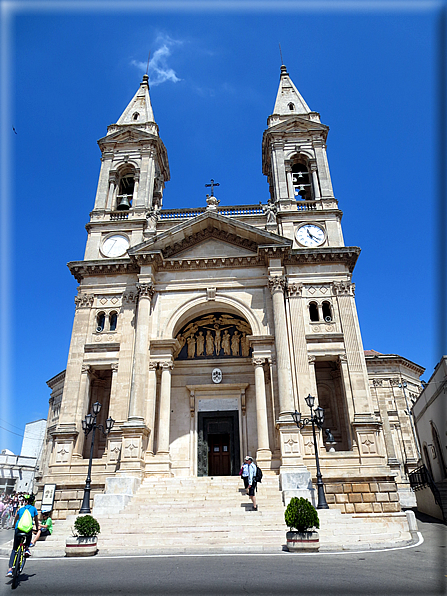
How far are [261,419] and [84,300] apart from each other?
12.0 meters

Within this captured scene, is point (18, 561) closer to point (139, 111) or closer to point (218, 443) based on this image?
point (218, 443)

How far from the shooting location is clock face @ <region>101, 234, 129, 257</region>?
2586 centimetres

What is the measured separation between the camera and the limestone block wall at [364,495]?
17.7m

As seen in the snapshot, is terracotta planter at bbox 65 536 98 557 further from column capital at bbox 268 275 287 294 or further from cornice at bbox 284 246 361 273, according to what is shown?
cornice at bbox 284 246 361 273

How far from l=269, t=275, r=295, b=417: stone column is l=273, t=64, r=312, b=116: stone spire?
15.0 metres

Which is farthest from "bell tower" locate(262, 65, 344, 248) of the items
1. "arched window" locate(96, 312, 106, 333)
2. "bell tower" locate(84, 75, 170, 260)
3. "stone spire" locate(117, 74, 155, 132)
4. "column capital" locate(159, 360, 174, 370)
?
"arched window" locate(96, 312, 106, 333)

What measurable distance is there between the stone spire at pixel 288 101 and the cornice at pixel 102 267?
16.0 m

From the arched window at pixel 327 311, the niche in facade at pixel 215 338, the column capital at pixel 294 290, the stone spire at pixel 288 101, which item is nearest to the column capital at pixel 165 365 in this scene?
the niche in facade at pixel 215 338

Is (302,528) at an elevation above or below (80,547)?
above

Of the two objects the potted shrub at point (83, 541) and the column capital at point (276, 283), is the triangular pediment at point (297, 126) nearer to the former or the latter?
the column capital at point (276, 283)

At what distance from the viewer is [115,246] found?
2609 cm

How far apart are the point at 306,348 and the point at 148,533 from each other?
11953mm

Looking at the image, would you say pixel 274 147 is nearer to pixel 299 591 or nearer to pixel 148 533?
pixel 148 533

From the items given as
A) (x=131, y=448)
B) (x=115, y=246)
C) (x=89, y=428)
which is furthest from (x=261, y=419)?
(x=115, y=246)
